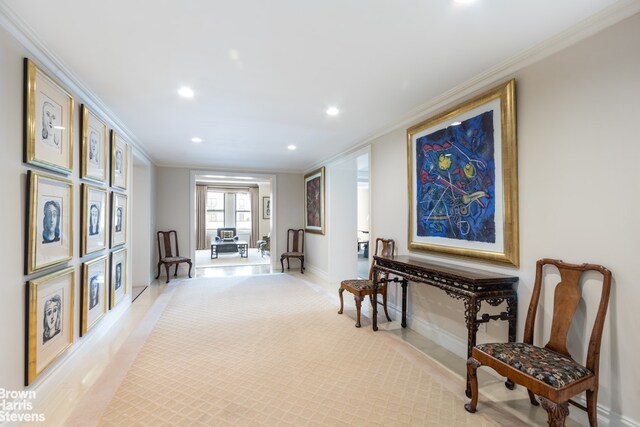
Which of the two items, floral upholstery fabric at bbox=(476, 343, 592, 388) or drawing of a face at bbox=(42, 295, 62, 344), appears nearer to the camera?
floral upholstery fabric at bbox=(476, 343, 592, 388)

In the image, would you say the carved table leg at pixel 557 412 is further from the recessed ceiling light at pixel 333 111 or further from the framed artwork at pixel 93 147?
the framed artwork at pixel 93 147

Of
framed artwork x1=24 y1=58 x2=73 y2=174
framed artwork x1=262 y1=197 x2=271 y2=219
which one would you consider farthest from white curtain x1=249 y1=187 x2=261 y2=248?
framed artwork x1=24 y1=58 x2=73 y2=174

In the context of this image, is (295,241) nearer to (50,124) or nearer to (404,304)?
(404,304)

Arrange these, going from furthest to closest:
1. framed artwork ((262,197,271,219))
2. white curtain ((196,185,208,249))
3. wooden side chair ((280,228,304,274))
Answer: framed artwork ((262,197,271,219)) < white curtain ((196,185,208,249)) < wooden side chair ((280,228,304,274))

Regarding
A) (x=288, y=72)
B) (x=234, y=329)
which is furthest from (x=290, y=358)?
(x=288, y=72)

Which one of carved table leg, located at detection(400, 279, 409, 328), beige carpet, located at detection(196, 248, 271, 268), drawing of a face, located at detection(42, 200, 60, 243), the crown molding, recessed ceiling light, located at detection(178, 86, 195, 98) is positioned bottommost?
beige carpet, located at detection(196, 248, 271, 268)

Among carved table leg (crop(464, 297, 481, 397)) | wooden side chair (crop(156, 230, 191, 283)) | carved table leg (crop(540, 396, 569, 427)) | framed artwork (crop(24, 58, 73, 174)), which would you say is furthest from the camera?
wooden side chair (crop(156, 230, 191, 283))

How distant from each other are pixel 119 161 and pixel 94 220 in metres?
1.15

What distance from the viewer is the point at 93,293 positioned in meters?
3.00

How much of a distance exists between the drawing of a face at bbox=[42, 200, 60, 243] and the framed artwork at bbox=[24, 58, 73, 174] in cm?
28

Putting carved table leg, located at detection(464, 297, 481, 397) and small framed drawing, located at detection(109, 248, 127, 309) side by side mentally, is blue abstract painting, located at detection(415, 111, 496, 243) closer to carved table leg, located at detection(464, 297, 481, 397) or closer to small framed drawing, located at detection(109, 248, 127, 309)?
carved table leg, located at detection(464, 297, 481, 397)

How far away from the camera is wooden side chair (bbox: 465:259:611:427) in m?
1.58

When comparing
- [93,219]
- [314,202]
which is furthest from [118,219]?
[314,202]

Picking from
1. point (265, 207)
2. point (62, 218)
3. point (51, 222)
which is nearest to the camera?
point (51, 222)
